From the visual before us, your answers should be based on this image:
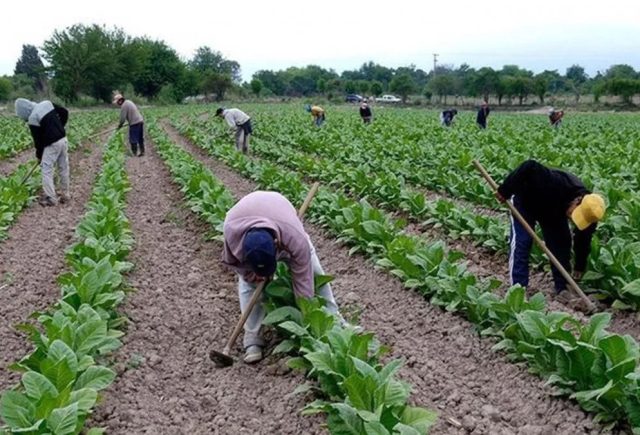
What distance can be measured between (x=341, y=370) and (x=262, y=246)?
91cm

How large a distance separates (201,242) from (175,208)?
2367 millimetres

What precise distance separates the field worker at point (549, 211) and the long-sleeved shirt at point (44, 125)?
7.15 metres

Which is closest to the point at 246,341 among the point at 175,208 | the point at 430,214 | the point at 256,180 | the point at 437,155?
the point at 430,214

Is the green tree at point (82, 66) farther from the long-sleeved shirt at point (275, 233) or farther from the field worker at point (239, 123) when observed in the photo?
the long-sleeved shirt at point (275, 233)

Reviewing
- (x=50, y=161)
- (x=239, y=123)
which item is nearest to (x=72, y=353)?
(x=50, y=161)

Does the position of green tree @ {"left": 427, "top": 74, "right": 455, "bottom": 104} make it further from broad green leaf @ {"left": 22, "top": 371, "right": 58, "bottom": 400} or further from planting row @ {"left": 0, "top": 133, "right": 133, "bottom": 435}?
broad green leaf @ {"left": 22, "top": 371, "right": 58, "bottom": 400}

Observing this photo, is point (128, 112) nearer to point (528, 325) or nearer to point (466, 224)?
point (466, 224)

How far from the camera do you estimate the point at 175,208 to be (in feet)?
34.4

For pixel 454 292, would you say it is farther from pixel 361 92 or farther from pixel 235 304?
pixel 361 92

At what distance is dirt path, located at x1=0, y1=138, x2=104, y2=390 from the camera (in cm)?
506

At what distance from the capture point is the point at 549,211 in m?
5.76

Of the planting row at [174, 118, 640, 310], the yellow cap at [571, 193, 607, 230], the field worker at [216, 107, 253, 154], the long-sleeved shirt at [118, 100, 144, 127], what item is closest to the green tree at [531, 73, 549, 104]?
the field worker at [216, 107, 253, 154]

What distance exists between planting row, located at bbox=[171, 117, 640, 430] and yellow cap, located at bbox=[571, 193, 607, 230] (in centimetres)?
81

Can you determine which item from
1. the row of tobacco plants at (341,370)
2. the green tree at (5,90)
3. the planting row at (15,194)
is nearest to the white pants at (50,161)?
the planting row at (15,194)
